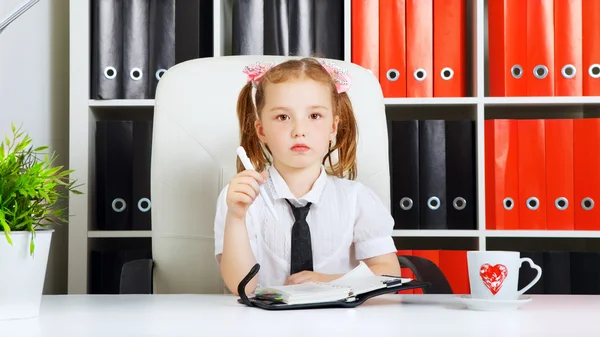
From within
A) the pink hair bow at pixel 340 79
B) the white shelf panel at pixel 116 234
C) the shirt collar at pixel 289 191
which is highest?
the pink hair bow at pixel 340 79

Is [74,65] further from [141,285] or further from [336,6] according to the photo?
[141,285]

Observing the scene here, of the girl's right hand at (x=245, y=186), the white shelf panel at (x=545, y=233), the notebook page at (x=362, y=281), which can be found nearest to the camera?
the notebook page at (x=362, y=281)

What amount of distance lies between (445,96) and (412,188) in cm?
29

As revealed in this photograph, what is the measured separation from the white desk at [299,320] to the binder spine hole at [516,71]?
118 centimetres

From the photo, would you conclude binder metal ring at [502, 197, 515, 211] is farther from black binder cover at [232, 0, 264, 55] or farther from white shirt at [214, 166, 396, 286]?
black binder cover at [232, 0, 264, 55]

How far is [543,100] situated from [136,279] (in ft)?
4.28

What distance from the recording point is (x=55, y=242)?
2.11 metres

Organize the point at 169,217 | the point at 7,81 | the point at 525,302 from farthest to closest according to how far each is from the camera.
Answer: the point at 7,81 → the point at 169,217 → the point at 525,302

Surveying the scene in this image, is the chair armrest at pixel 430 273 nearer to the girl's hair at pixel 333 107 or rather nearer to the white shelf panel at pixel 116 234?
the girl's hair at pixel 333 107

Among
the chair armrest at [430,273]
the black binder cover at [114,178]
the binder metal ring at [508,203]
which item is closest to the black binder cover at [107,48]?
the black binder cover at [114,178]

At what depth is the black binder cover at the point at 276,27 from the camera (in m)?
2.08

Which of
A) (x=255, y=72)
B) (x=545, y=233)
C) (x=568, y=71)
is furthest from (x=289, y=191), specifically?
(x=568, y=71)

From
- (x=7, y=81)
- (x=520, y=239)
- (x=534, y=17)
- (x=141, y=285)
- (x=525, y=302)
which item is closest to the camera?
(x=525, y=302)

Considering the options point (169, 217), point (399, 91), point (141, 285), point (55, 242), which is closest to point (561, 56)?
point (399, 91)
